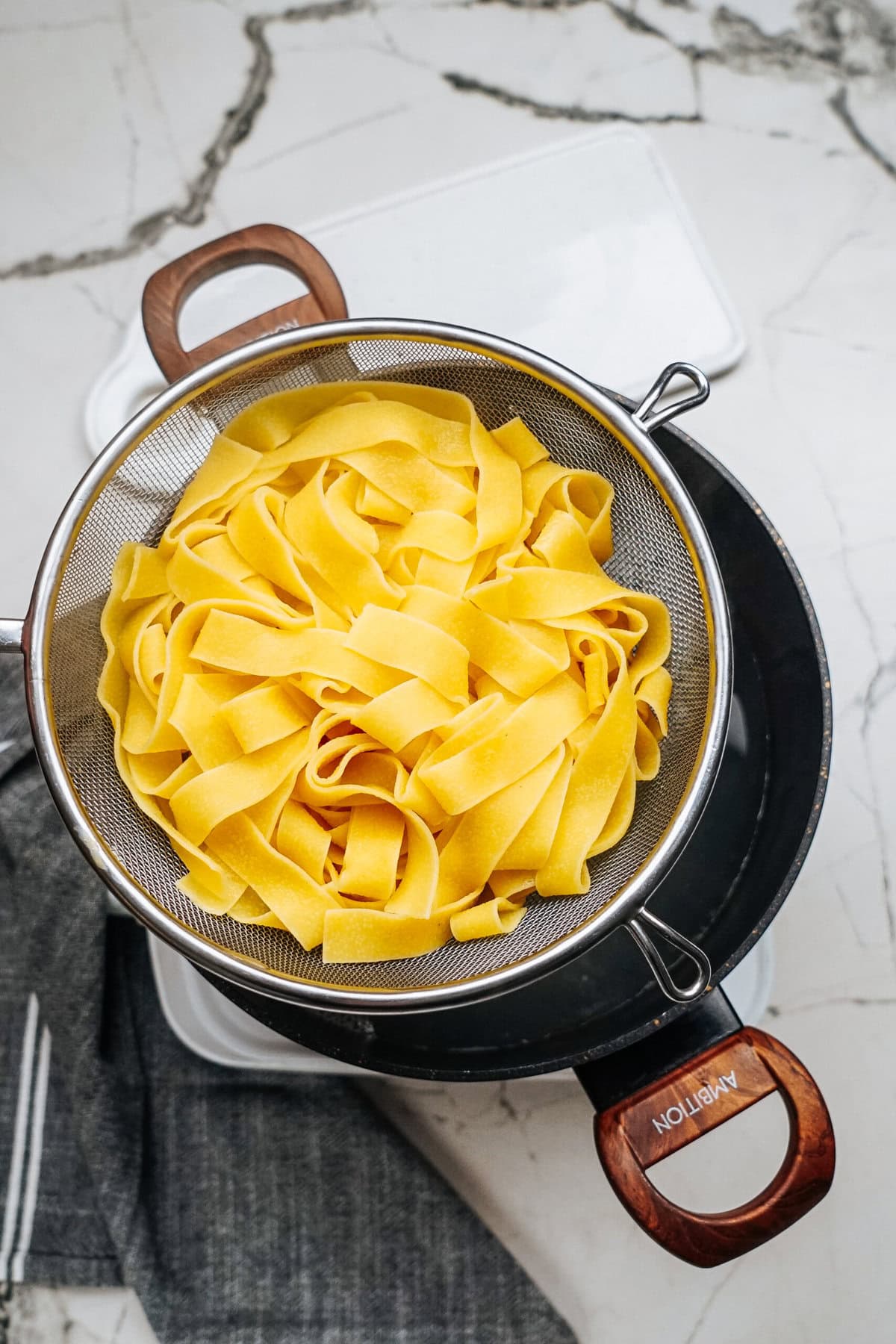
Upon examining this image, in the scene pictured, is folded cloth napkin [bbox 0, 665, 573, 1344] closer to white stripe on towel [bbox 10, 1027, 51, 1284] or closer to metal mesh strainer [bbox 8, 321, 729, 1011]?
white stripe on towel [bbox 10, 1027, 51, 1284]

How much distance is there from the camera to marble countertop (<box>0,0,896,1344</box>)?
1186 mm

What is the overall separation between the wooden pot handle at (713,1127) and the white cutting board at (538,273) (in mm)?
780

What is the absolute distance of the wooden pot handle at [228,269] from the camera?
0.97 metres

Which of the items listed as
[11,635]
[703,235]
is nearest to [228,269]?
[11,635]

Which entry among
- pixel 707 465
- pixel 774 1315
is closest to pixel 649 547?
pixel 707 465

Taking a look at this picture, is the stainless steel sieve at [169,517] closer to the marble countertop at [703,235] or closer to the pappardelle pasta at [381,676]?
the pappardelle pasta at [381,676]

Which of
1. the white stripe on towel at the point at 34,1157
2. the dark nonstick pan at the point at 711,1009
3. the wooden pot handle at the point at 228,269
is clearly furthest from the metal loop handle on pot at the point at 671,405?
the white stripe on towel at the point at 34,1157

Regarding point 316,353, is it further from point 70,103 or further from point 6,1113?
point 6,1113

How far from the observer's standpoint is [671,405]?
0.92 metres

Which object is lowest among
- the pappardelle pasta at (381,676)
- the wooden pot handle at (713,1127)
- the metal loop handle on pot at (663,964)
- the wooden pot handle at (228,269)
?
the wooden pot handle at (713,1127)

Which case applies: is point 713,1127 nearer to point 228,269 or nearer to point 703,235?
point 228,269

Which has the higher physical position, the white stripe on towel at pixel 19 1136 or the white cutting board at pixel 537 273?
the white cutting board at pixel 537 273

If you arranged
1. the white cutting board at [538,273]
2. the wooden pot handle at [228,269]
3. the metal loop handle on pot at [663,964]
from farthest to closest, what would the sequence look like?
1. the white cutting board at [538,273]
2. the wooden pot handle at [228,269]
3. the metal loop handle on pot at [663,964]

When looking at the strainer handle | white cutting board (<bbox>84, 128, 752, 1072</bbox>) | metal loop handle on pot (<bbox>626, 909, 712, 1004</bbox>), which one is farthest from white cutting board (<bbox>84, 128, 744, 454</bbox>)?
metal loop handle on pot (<bbox>626, 909, 712, 1004</bbox>)
